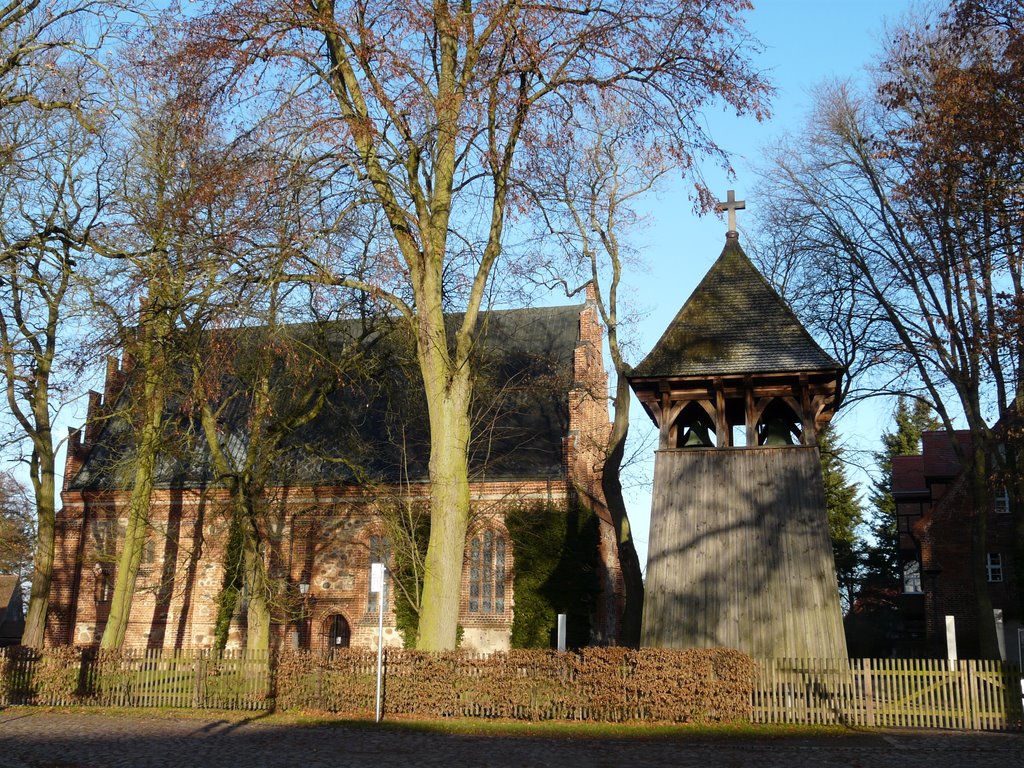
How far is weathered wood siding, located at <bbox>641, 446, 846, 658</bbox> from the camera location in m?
16.7

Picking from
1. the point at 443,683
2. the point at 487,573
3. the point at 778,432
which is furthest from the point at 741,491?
the point at 487,573

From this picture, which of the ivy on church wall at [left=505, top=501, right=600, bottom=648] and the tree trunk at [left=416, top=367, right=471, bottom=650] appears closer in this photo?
the tree trunk at [left=416, top=367, right=471, bottom=650]

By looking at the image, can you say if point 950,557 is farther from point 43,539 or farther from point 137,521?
point 43,539

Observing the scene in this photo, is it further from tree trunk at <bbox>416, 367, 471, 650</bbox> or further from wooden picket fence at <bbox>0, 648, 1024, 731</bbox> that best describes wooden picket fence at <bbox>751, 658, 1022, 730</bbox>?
tree trunk at <bbox>416, 367, 471, 650</bbox>

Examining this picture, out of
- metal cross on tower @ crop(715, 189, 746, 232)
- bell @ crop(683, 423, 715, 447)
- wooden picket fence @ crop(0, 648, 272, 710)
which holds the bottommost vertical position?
wooden picket fence @ crop(0, 648, 272, 710)

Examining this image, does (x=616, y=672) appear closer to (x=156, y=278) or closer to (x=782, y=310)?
(x=782, y=310)

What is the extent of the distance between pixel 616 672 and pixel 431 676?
309cm

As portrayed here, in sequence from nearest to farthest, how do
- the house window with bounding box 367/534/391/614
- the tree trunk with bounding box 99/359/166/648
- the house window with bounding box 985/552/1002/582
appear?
the tree trunk with bounding box 99/359/166/648, the house window with bounding box 367/534/391/614, the house window with bounding box 985/552/1002/582

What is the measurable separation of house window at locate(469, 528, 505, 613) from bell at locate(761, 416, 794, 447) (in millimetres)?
12917

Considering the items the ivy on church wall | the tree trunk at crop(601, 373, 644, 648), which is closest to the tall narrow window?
the ivy on church wall

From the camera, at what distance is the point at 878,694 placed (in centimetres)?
1623

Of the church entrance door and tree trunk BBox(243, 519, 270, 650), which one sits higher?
tree trunk BBox(243, 519, 270, 650)

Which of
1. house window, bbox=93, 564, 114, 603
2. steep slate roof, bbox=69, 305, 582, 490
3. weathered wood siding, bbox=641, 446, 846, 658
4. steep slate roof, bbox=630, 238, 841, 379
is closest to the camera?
weathered wood siding, bbox=641, 446, 846, 658

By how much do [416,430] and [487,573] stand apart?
5328 mm
